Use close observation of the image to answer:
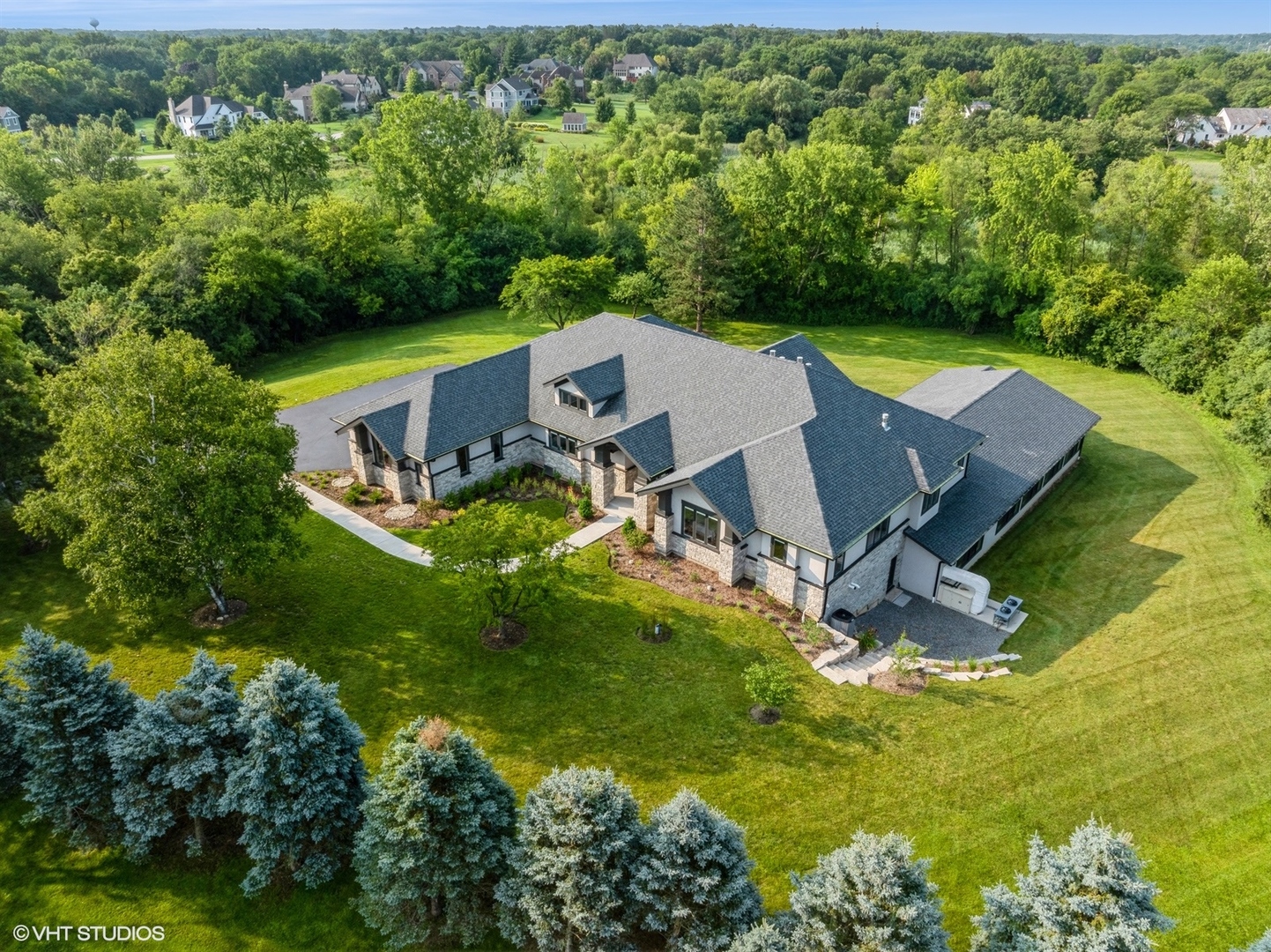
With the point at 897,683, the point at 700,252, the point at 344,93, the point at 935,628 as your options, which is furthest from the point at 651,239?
the point at 344,93

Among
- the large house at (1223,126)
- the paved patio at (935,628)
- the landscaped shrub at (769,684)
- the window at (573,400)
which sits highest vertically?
the large house at (1223,126)

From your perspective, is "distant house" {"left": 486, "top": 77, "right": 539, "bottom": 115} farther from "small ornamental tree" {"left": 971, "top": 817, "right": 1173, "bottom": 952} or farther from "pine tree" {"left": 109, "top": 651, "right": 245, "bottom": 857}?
"small ornamental tree" {"left": 971, "top": 817, "right": 1173, "bottom": 952}

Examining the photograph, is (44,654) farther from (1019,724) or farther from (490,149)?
(490,149)

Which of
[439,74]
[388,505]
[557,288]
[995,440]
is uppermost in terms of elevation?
[439,74]

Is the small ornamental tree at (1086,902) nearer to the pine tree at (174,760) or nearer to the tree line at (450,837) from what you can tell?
the tree line at (450,837)

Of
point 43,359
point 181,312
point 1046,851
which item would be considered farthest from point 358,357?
point 1046,851

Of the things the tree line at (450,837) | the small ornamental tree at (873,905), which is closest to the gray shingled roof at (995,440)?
the tree line at (450,837)

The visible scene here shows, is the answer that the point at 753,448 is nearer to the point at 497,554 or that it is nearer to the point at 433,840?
the point at 497,554
